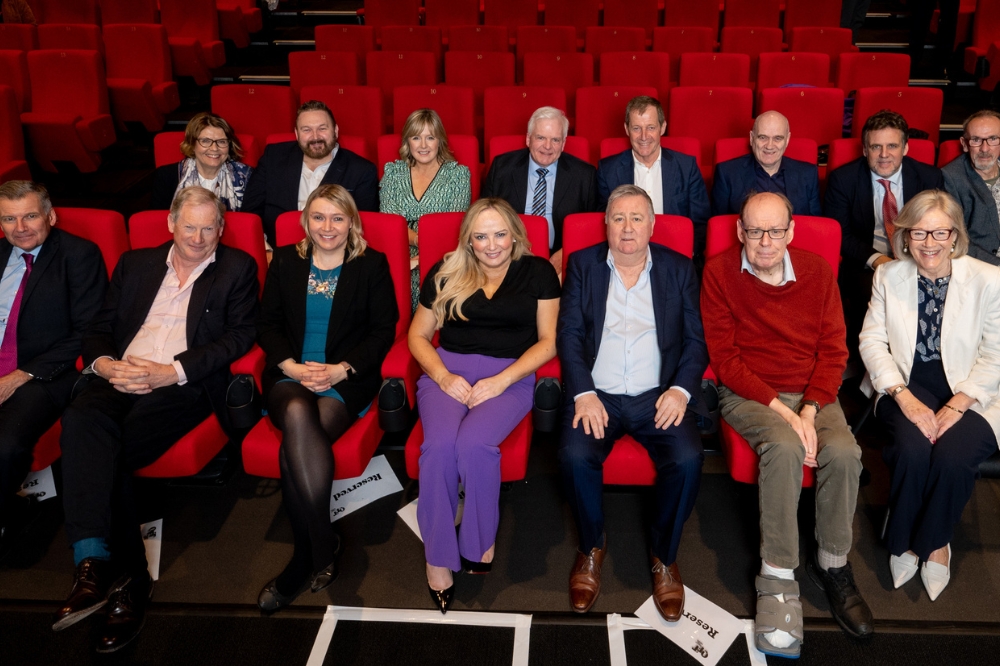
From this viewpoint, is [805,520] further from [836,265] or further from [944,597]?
[836,265]

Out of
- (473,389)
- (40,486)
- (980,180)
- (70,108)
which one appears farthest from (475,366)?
(70,108)

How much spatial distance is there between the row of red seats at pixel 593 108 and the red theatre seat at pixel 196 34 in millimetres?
1836

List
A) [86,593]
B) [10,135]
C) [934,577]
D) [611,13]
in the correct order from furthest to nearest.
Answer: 1. [611,13]
2. [10,135]
3. [934,577]
4. [86,593]

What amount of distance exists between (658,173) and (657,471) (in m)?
1.52

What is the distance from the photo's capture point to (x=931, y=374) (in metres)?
2.23

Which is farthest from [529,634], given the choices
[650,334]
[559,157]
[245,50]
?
[245,50]

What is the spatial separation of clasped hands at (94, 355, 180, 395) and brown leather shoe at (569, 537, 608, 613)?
1337 mm

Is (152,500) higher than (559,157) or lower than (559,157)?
lower

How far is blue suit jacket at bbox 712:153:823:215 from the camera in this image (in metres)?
3.00

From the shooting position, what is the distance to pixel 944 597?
2037mm

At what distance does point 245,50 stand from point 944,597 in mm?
6375

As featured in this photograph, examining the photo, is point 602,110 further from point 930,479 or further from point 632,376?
point 930,479

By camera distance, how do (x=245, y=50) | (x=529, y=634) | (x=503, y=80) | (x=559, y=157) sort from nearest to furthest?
(x=529, y=634)
(x=559, y=157)
(x=503, y=80)
(x=245, y=50)

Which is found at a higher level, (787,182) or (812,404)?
(787,182)
